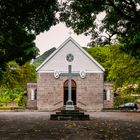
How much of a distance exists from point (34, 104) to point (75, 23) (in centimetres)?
3858

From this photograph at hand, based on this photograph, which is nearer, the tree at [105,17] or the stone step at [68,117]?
the tree at [105,17]

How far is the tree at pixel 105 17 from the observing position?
17219mm

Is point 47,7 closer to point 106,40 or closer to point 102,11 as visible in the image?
point 102,11

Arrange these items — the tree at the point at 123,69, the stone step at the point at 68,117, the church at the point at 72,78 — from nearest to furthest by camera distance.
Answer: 1. the stone step at the point at 68,117
2. the tree at the point at 123,69
3. the church at the point at 72,78

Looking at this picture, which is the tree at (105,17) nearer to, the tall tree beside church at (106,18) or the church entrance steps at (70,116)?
the tall tree beside church at (106,18)

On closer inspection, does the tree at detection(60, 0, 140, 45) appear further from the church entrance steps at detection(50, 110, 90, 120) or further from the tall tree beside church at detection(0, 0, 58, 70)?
the church entrance steps at detection(50, 110, 90, 120)

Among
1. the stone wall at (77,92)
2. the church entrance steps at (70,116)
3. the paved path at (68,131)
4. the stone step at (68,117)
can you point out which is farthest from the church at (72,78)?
the paved path at (68,131)

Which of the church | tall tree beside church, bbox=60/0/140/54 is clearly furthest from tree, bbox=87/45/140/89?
tall tree beside church, bbox=60/0/140/54

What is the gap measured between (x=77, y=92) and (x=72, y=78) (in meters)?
1.94

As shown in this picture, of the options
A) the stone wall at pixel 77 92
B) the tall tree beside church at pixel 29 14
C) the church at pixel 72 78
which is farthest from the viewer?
Answer: the church at pixel 72 78

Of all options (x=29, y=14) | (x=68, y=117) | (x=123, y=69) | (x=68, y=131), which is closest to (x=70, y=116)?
(x=68, y=117)

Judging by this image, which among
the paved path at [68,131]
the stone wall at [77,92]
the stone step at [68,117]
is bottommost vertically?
the paved path at [68,131]

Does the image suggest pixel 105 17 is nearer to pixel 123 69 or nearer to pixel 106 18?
pixel 106 18

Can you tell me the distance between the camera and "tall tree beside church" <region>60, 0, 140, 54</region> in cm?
1720
